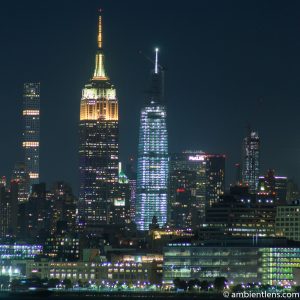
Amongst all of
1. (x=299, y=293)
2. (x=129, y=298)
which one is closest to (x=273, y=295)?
(x=299, y=293)

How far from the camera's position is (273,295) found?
195 m

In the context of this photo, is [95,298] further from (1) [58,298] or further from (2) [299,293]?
(2) [299,293]

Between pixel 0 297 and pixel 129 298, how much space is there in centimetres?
1399

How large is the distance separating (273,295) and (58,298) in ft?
76.4

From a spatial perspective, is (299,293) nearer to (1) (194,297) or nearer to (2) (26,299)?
(1) (194,297)

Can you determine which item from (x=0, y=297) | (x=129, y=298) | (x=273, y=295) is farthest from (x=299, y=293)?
(x=0, y=297)

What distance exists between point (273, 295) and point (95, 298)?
64.6ft

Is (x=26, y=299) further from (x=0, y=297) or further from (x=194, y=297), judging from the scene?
(x=194, y=297)

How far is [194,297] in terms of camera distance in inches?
7746

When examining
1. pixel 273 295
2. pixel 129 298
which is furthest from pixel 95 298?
pixel 273 295

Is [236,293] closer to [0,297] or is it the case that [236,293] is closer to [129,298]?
[129,298]

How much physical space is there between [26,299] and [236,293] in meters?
22.9

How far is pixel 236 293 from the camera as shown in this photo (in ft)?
651

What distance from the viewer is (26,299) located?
195375 millimetres
